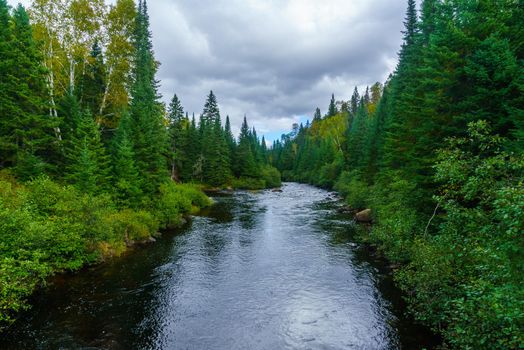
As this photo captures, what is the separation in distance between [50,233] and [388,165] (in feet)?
103

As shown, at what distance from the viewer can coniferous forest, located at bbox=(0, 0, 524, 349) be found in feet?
28.6

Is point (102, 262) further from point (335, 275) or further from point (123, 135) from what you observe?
point (335, 275)

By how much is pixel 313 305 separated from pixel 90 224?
14.7 m

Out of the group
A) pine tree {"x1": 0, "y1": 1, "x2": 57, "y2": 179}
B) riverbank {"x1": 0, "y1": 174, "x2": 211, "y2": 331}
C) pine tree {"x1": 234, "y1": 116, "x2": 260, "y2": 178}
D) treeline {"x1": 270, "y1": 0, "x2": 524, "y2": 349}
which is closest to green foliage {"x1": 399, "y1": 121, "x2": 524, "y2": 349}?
treeline {"x1": 270, "y1": 0, "x2": 524, "y2": 349}

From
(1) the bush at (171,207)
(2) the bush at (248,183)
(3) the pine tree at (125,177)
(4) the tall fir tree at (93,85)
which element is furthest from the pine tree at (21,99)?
(2) the bush at (248,183)

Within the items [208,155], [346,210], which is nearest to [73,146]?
[346,210]

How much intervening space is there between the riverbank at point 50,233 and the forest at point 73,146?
71mm

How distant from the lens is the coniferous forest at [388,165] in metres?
8.73

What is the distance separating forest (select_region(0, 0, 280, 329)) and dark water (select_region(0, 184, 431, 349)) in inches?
79.3

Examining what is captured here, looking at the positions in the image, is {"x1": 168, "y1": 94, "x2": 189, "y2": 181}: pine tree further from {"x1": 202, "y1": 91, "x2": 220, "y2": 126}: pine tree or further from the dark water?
the dark water

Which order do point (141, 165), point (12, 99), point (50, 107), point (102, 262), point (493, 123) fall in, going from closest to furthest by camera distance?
point (493, 123)
point (102, 262)
point (12, 99)
point (50, 107)
point (141, 165)

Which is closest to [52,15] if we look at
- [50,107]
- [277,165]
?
[50,107]

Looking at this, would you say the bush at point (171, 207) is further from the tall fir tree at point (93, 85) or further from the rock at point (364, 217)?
the rock at point (364, 217)

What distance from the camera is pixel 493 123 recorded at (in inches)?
628
